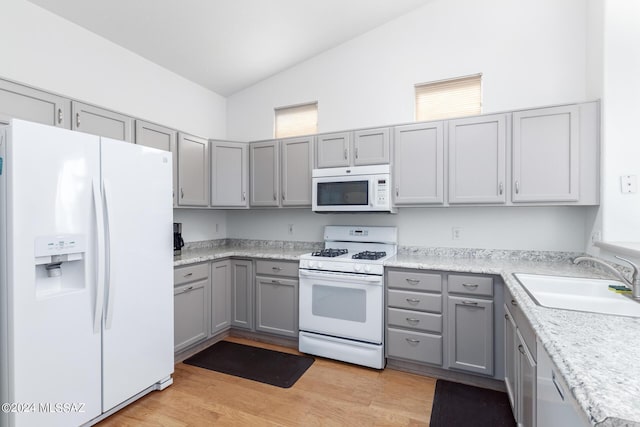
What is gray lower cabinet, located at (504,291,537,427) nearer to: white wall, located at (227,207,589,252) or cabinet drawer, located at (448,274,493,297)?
cabinet drawer, located at (448,274,493,297)

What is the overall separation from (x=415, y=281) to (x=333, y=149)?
1.48 metres

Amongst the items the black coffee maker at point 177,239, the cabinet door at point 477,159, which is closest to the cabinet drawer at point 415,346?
the cabinet door at point 477,159

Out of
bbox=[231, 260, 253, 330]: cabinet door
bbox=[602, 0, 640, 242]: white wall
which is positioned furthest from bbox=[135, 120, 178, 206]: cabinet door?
bbox=[602, 0, 640, 242]: white wall

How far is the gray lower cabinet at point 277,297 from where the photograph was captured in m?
3.06

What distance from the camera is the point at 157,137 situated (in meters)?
2.84

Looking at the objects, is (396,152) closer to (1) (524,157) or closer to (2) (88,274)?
(1) (524,157)

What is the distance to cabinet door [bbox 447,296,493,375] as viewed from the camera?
2340mm

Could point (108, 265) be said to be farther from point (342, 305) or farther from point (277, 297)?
point (342, 305)

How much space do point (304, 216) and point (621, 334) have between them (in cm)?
287

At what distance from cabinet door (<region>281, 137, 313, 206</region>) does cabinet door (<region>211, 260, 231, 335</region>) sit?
0.93 metres

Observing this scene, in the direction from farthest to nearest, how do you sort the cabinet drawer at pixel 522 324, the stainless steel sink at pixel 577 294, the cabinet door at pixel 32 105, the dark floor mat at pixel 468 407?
the dark floor mat at pixel 468 407
the cabinet door at pixel 32 105
the stainless steel sink at pixel 577 294
the cabinet drawer at pixel 522 324

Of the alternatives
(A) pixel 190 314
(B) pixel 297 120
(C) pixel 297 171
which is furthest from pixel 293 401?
(B) pixel 297 120

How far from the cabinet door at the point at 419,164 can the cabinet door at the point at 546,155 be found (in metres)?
0.57

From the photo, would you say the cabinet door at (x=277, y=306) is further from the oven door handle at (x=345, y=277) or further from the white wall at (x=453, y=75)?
the white wall at (x=453, y=75)
